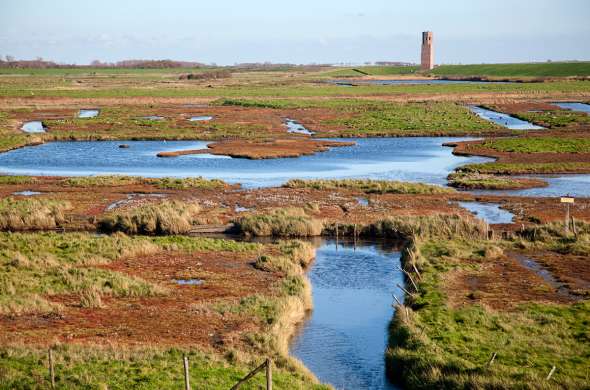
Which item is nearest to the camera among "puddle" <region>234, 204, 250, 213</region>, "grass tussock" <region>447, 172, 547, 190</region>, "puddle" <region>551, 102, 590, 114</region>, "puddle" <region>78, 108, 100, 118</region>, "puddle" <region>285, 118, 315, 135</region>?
"puddle" <region>234, 204, 250, 213</region>

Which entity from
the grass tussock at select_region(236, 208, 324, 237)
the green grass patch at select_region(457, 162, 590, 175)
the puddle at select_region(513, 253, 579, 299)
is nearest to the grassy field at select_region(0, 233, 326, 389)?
the grass tussock at select_region(236, 208, 324, 237)

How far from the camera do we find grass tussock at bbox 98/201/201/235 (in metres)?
37.8

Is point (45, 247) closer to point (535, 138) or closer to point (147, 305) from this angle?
point (147, 305)

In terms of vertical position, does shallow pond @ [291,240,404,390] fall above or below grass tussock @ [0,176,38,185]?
below

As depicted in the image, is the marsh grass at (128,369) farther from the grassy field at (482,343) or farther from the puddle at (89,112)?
the puddle at (89,112)

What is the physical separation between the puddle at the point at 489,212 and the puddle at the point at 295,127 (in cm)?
4051

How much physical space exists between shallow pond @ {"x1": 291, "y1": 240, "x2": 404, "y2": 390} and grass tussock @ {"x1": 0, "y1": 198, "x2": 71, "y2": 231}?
1456 centimetres

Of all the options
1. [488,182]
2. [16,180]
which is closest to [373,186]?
[488,182]

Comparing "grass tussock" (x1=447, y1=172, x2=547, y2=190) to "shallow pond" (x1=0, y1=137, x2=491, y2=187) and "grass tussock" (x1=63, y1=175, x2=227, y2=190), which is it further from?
"grass tussock" (x1=63, y1=175, x2=227, y2=190)

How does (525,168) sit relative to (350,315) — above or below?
above

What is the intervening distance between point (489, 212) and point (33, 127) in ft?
213

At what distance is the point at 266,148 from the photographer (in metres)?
69.1

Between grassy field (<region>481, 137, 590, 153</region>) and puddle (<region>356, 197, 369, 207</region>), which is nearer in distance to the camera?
puddle (<region>356, 197, 369, 207</region>)

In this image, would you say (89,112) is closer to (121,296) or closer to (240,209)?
(240,209)
